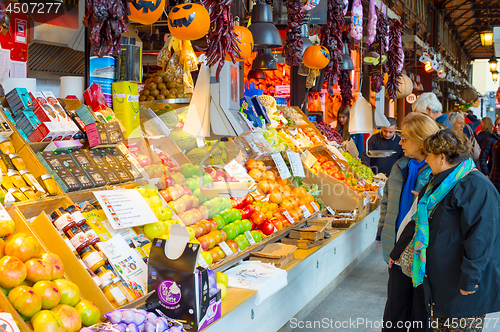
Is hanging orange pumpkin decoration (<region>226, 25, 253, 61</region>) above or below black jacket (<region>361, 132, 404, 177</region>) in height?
above

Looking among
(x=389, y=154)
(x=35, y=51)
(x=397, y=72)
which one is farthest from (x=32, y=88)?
(x=397, y=72)

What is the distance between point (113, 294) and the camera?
6.91 ft

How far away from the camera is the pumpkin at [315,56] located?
15.6 feet

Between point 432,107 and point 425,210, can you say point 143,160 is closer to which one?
point 425,210

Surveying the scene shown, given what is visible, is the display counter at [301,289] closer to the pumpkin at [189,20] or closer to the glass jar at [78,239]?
the glass jar at [78,239]

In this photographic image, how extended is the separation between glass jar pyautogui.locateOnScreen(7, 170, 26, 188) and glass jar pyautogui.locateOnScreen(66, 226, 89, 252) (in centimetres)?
37

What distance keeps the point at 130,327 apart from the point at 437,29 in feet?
55.4

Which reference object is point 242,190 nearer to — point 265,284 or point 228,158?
point 228,158

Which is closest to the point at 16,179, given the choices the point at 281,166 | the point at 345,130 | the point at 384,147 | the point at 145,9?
the point at 145,9

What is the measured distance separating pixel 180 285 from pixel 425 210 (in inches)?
54.6

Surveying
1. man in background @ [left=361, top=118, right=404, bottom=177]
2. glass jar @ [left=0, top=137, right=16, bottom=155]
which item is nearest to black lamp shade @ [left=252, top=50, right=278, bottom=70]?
man in background @ [left=361, top=118, right=404, bottom=177]

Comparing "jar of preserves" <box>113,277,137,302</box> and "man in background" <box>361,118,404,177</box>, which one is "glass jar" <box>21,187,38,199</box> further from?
"man in background" <box>361,118,404,177</box>

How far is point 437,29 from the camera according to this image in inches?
632

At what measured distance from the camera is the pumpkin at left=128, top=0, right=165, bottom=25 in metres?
2.55
